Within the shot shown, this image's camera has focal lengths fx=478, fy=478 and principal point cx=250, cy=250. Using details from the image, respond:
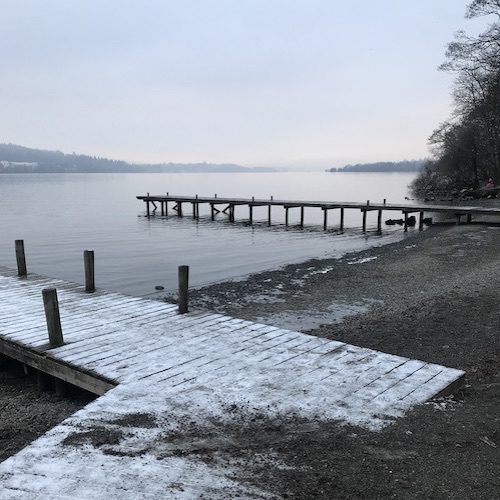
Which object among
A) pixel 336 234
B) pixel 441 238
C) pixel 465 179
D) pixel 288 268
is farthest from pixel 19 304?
pixel 465 179

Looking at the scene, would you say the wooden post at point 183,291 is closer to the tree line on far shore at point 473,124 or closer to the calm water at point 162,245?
the calm water at point 162,245

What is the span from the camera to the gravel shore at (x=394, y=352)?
390 cm

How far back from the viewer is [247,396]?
17.3 ft

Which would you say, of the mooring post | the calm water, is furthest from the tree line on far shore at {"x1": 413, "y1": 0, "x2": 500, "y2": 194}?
the mooring post

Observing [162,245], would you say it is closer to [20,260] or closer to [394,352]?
[20,260]

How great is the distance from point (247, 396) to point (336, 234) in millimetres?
28773

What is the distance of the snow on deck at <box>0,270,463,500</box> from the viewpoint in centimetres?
380

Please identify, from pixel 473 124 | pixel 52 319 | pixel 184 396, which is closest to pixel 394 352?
pixel 184 396

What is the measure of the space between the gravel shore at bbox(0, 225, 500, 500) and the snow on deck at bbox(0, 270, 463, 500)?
30 centimetres

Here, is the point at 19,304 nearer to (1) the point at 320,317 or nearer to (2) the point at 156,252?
(1) the point at 320,317

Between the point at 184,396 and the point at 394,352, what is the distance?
448 centimetres

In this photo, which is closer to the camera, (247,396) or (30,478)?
(30,478)

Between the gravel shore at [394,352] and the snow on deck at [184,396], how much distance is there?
11.9 inches

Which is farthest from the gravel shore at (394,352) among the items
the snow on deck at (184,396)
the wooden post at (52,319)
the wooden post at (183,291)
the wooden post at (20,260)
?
the wooden post at (20,260)
